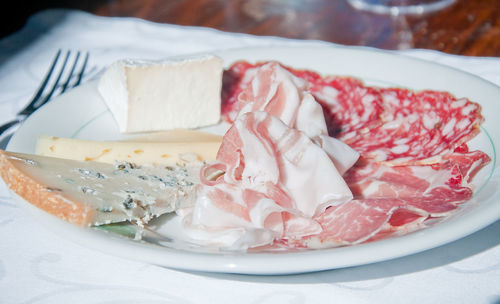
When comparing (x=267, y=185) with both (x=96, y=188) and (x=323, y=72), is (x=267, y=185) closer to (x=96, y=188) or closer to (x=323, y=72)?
(x=96, y=188)

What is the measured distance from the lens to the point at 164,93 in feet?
4.61

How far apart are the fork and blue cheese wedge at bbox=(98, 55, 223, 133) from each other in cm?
22

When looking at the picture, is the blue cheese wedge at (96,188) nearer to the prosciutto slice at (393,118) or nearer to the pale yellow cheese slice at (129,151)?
Answer: the pale yellow cheese slice at (129,151)

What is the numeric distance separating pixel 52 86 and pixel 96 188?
779 millimetres

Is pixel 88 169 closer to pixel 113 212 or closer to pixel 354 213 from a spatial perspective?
pixel 113 212

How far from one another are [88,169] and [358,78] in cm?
75

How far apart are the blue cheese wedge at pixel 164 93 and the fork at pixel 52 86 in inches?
8.7

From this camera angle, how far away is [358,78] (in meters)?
1.48

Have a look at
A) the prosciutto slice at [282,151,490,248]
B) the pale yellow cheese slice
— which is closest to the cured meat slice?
the prosciutto slice at [282,151,490,248]

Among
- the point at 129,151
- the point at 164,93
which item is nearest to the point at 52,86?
the point at 164,93

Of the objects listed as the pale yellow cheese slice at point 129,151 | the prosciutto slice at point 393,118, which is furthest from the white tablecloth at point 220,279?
the prosciutto slice at point 393,118

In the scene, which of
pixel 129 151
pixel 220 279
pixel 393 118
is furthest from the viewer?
pixel 393 118

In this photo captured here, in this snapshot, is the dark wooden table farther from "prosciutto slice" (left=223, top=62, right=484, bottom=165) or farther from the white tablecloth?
the white tablecloth

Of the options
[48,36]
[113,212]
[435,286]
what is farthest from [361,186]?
[48,36]
